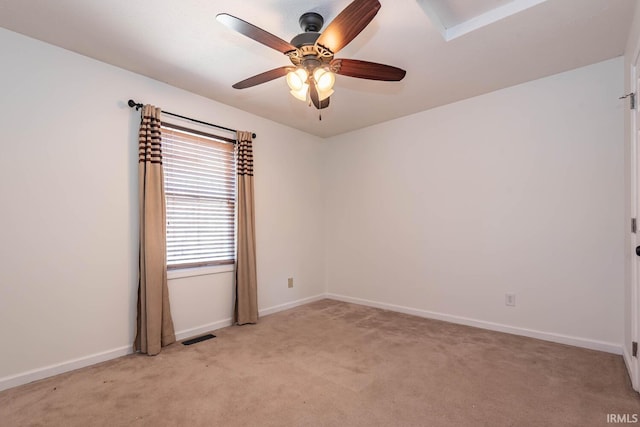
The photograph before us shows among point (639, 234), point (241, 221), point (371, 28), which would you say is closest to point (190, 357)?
point (241, 221)

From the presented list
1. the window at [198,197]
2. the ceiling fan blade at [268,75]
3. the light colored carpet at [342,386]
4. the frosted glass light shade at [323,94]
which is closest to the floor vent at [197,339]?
the light colored carpet at [342,386]

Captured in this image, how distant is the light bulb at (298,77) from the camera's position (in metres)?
2.05

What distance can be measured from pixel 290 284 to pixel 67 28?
3.41 m

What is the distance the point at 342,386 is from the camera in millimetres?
2174

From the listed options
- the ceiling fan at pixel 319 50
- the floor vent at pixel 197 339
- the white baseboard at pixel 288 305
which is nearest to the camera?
the ceiling fan at pixel 319 50

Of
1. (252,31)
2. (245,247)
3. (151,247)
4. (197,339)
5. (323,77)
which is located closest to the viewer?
(252,31)

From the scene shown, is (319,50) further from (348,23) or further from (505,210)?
(505,210)

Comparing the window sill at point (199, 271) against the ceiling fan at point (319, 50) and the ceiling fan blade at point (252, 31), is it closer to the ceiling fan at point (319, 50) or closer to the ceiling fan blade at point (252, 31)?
the ceiling fan at point (319, 50)

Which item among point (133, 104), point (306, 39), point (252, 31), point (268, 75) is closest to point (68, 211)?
point (133, 104)

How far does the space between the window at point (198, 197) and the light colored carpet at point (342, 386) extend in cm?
91

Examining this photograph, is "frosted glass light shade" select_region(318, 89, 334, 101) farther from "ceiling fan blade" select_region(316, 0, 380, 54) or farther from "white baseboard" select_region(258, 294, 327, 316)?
"white baseboard" select_region(258, 294, 327, 316)

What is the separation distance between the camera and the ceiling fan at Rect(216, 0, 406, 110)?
64.2 inches

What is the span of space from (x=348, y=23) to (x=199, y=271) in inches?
107

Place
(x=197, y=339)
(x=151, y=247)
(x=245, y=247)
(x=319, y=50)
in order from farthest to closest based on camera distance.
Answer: (x=245, y=247) → (x=197, y=339) → (x=151, y=247) → (x=319, y=50)
